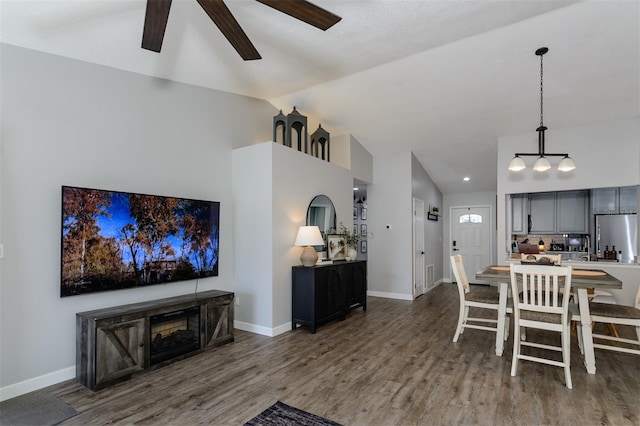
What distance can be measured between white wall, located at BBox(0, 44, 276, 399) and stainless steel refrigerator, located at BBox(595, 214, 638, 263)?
631 cm

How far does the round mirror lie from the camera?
5.01 meters

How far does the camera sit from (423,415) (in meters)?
2.45

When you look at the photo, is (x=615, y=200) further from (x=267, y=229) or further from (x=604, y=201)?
(x=267, y=229)

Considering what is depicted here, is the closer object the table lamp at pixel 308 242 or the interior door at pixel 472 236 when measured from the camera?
the table lamp at pixel 308 242

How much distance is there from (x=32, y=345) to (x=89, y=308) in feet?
1.53

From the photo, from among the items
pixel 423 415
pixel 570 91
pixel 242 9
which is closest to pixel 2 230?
pixel 242 9

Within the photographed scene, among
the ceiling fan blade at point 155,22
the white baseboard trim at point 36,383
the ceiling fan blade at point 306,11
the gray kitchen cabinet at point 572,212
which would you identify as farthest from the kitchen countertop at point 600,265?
the white baseboard trim at point 36,383

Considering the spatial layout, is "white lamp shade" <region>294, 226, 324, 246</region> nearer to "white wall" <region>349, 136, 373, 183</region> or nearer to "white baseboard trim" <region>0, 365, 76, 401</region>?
"white wall" <region>349, 136, 373, 183</region>

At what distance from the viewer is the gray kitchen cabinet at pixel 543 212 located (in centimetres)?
659

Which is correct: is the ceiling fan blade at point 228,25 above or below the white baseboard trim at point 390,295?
above

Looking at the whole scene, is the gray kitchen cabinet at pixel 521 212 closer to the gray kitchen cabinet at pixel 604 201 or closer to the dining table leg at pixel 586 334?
the gray kitchen cabinet at pixel 604 201

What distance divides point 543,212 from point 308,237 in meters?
5.05

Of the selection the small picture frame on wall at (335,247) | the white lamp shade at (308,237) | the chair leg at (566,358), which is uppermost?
the white lamp shade at (308,237)

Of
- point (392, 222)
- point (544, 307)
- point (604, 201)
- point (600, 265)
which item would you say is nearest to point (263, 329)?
point (544, 307)
